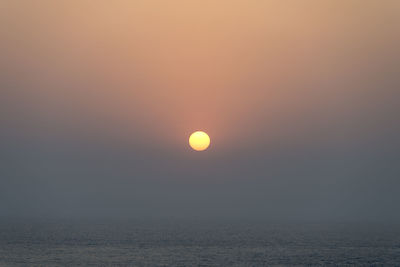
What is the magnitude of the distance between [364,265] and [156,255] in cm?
4564

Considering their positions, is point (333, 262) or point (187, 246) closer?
point (333, 262)

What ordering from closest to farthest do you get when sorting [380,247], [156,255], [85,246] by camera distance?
[156,255], [85,246], [380,247]

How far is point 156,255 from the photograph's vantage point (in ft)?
443

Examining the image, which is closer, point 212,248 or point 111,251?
point 111,251

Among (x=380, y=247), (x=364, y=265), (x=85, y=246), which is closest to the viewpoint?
(x=364, y=265)

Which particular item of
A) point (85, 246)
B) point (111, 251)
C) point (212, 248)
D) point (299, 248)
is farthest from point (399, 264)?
point (85, 246)

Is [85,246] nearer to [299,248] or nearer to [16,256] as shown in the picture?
[16,256]

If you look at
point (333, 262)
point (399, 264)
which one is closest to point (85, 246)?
point (333, 262)

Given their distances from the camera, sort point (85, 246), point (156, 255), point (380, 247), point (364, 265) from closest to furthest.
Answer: point (364, 265) → point (156, 255) → point (85, 246) → point (380, 247)

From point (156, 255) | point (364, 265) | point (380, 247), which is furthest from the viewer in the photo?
point (380, 247)

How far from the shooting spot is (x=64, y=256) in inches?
5098

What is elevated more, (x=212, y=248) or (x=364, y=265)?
(x=212, y=248)

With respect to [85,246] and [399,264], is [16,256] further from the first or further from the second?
[399,264]

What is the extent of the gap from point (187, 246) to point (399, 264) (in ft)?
201
